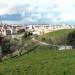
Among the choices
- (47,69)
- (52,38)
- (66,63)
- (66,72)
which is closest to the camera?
(66,72)

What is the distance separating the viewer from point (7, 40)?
154 feet

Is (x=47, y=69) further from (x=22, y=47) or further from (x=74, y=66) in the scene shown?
(x=22, y=47)

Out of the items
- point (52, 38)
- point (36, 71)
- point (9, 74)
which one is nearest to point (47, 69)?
point (36, 71)

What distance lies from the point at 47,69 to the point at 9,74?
226 cm

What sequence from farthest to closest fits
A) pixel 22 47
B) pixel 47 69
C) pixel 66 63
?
pixel 22 47 → pixel 66 63 → pixel 47 69

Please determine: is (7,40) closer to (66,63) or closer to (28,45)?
(28,45)

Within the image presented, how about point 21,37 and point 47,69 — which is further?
point 21,37

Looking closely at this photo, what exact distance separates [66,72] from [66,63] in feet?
8.80

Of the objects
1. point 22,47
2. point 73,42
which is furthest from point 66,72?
point 73,42

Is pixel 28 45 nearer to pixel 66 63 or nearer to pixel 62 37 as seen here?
pixel 62 37

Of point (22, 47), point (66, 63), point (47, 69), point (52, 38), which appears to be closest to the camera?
point (47, 69)

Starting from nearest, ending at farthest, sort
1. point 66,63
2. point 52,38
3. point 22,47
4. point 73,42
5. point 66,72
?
1. point 66,72
2. point 66,63
3. point 22,47
4. point 73,42
5. point 52,38

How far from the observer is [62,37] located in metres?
47.1

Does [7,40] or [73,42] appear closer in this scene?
[73,42]
